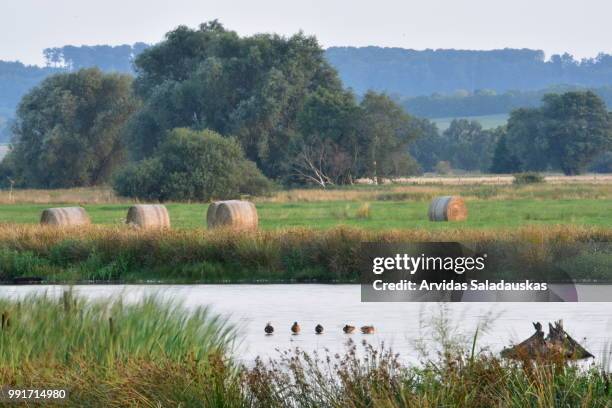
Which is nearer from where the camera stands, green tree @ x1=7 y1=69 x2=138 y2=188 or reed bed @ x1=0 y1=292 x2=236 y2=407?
reed bed @ x1=0 y1=292 x2=236 y2=407

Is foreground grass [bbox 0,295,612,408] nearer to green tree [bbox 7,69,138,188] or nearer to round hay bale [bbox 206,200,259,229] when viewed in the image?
round hay bale [bbox 206,200,259,229]

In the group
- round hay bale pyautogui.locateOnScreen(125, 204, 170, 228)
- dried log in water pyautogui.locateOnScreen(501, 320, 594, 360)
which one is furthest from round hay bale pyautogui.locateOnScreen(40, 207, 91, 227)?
dried log in water pyautogui.locateOnScreen(501, 320, 594, 360)

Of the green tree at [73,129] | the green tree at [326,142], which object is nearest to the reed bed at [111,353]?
the green tree at [326,142]

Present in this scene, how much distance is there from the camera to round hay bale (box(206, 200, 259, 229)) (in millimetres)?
36906

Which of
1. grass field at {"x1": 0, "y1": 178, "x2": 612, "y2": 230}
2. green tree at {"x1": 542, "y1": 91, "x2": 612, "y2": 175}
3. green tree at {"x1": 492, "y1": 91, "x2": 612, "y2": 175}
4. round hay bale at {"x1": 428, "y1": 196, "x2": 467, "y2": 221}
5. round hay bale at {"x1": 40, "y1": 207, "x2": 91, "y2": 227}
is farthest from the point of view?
green tree at {"x1": 492, "y1": 91, "x2": 612, "y2": 175}

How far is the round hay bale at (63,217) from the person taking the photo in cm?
3634

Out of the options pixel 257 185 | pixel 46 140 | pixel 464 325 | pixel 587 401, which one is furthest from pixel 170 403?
pixel 46 140

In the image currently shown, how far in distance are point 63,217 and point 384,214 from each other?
41.2ft

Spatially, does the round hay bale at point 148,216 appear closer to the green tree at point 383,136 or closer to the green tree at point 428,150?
the green tree at point 383,136

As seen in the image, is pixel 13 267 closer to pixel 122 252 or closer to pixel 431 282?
pixel 122 252

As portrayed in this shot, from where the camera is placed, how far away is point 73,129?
97.0 meters

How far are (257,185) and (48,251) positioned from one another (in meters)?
40.5

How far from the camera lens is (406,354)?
17.2m

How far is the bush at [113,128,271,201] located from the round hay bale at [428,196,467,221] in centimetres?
2525
